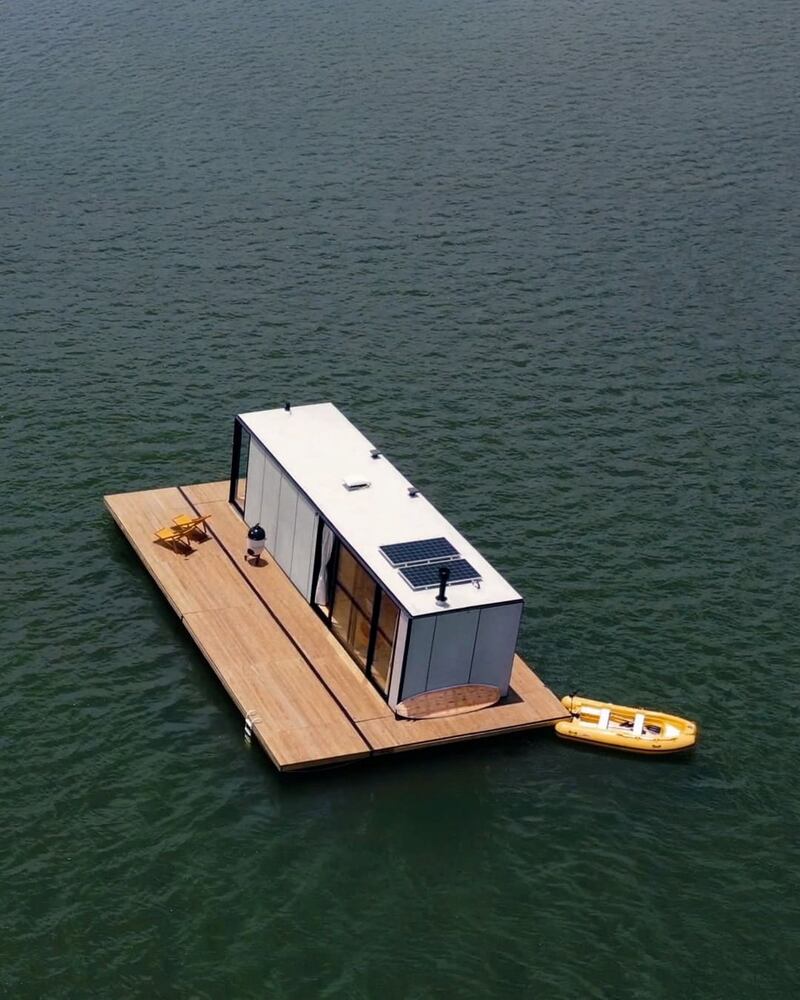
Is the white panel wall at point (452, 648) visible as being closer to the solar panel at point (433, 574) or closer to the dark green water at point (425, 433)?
the solar panel at point (433, 574)

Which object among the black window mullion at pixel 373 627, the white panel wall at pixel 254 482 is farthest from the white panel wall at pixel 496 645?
the white panel wall at pixel 254 482

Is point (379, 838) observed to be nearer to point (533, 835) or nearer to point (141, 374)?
point (533, 835)

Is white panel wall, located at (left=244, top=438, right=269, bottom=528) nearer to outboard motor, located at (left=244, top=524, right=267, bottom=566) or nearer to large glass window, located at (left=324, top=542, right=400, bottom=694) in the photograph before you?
outboard motor, located at (left=244, top=524, right=267, bottom=566)

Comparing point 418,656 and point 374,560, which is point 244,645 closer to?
point 374,560

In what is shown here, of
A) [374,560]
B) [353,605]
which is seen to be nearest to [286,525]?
[353,605]

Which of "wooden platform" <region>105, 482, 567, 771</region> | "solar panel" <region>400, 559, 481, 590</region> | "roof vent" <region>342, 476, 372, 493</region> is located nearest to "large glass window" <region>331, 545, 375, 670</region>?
"wooden platform" <region>105, 482, 567, 771</region>

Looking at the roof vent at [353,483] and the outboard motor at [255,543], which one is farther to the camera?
the outboard motor at [255,543]
